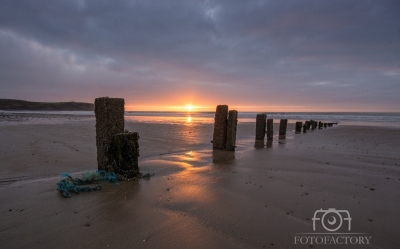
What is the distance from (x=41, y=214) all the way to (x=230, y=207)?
262cm

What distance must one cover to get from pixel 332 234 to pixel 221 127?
5.86 meters

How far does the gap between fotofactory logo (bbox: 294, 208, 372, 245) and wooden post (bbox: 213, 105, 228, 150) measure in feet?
17.2

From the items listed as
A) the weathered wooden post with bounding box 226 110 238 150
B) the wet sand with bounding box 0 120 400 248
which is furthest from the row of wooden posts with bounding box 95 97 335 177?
the weathered wooden post with bounding box 226 110 238 150

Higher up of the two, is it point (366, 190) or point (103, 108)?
point (103, 108)

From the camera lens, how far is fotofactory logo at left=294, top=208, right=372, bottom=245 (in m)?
2.46

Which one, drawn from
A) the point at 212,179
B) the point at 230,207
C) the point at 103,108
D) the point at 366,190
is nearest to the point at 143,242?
the point at 230,207

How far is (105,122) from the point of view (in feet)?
15.0

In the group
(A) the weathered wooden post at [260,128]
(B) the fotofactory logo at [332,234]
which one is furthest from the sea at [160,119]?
(B) the fotofactory logo at [332,234]

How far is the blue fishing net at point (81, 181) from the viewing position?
12.0 feet

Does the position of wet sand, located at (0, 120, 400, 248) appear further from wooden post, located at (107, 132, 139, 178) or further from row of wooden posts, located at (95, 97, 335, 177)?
row of wooden posts, located at (95, 97, 335, 177)

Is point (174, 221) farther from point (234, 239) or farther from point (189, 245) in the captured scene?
point (234, 239)

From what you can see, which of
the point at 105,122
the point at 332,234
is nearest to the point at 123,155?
the point at 105,122

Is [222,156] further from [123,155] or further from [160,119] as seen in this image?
[160,119]

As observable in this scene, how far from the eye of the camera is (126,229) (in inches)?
101
